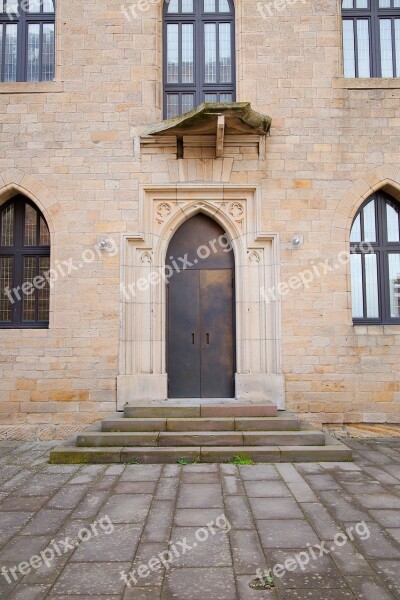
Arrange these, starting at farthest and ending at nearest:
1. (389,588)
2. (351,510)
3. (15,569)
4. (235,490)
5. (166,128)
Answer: (166,128)
(235,490)
(351,510)
(15,569)
(389,588)

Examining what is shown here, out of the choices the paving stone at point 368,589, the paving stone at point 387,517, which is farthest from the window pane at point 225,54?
the paving stone at point 368,589

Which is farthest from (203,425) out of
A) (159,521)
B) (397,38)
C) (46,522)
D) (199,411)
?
(397,38)

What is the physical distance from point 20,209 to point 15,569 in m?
6.30

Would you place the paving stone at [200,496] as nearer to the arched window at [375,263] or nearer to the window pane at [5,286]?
the arched window at [375,263]

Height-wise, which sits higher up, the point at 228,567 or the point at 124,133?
the point at 124,133

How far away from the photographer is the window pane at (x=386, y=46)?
26.9 feet

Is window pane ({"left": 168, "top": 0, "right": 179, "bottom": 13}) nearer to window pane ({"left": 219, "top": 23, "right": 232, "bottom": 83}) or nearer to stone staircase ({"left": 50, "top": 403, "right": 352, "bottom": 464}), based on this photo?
window pane ({"left": 219, "top": 23, "right": 232, "bottom": 83})

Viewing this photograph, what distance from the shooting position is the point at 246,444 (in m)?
6.05

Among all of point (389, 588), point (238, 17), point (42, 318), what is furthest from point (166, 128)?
point (389, 588)

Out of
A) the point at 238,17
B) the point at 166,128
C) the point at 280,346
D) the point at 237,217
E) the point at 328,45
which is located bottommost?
the point at 280,346

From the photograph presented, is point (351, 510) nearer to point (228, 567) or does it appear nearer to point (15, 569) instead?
point (228, 567)

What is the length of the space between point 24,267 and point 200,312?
3161 mm

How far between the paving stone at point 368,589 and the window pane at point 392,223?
625 centimetres

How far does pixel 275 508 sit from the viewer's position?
4.20 metres
